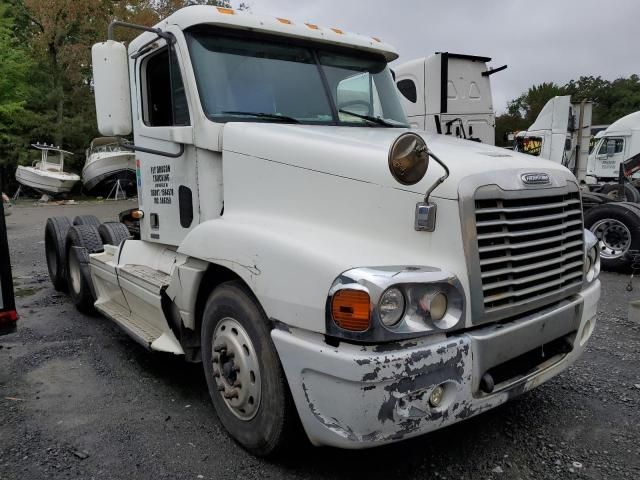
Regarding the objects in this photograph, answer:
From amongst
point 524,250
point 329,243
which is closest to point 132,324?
point 329,243

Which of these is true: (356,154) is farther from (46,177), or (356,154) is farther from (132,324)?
(46,177)

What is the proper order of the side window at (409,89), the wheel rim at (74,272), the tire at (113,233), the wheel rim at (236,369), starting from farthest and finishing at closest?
the side window at (409,89)
the wheel rim at (74,272)
the tire at (113,233)
the wheel rim at (236,369)

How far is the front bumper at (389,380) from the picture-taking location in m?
2.23

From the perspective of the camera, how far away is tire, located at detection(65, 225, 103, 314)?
574cm

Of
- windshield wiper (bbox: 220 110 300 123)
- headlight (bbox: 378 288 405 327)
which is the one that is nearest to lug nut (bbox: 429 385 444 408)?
headlight (bbox: 378 288 405 327)

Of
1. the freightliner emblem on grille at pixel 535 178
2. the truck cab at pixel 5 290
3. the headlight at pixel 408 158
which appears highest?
the headlight at pixel 408 158

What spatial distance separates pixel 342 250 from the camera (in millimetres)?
2459

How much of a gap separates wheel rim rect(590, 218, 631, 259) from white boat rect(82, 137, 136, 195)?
2032 cm

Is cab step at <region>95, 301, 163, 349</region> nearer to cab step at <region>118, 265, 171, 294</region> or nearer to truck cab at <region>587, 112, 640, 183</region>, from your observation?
cab step at <region>118, 265, 171, 294</region>

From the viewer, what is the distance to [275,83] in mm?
3600

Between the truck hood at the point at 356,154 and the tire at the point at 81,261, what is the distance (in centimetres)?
324

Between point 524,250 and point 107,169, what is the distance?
24328 mm

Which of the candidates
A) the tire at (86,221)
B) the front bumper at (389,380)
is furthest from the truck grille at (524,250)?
the tire at (86,221)

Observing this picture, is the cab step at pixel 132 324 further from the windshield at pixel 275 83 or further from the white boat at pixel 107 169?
the white boat at pixel 107 169
